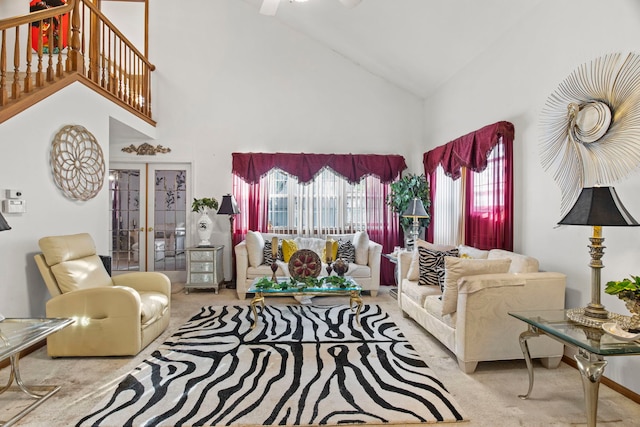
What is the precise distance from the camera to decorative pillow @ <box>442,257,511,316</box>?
2.96m

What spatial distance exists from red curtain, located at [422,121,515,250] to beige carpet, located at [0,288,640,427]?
1337 mm

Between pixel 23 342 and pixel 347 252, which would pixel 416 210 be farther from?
pixel 23 342

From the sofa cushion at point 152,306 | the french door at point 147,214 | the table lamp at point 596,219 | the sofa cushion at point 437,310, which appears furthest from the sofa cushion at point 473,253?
the french door at point 147,214

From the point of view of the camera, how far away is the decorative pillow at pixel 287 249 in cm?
539

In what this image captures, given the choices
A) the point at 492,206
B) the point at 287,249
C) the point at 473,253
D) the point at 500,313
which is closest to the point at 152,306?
the point at 287,249

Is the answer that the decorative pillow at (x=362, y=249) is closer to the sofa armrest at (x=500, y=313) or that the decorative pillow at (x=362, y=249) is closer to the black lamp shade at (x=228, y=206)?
the black lamp shade at (x=228, y=206)

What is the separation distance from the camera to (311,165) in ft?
19.6

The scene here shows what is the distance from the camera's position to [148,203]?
19.9 feet

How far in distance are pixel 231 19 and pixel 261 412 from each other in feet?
19.1

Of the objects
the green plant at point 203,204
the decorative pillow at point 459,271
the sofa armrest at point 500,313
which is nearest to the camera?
the sofa armrest at point 500,313

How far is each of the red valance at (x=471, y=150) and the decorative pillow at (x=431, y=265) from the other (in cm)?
106

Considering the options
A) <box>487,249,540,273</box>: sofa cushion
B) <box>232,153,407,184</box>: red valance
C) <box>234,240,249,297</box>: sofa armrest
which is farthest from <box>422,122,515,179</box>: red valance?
<box>234,240,249,297</box>: sofa armrest

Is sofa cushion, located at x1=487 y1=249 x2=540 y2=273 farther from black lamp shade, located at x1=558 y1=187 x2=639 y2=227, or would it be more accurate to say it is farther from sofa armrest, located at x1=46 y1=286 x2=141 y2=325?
sofa armrest, located at x1=46 y1=286 x2=141 y2=325

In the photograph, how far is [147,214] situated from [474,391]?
17.6 ft
